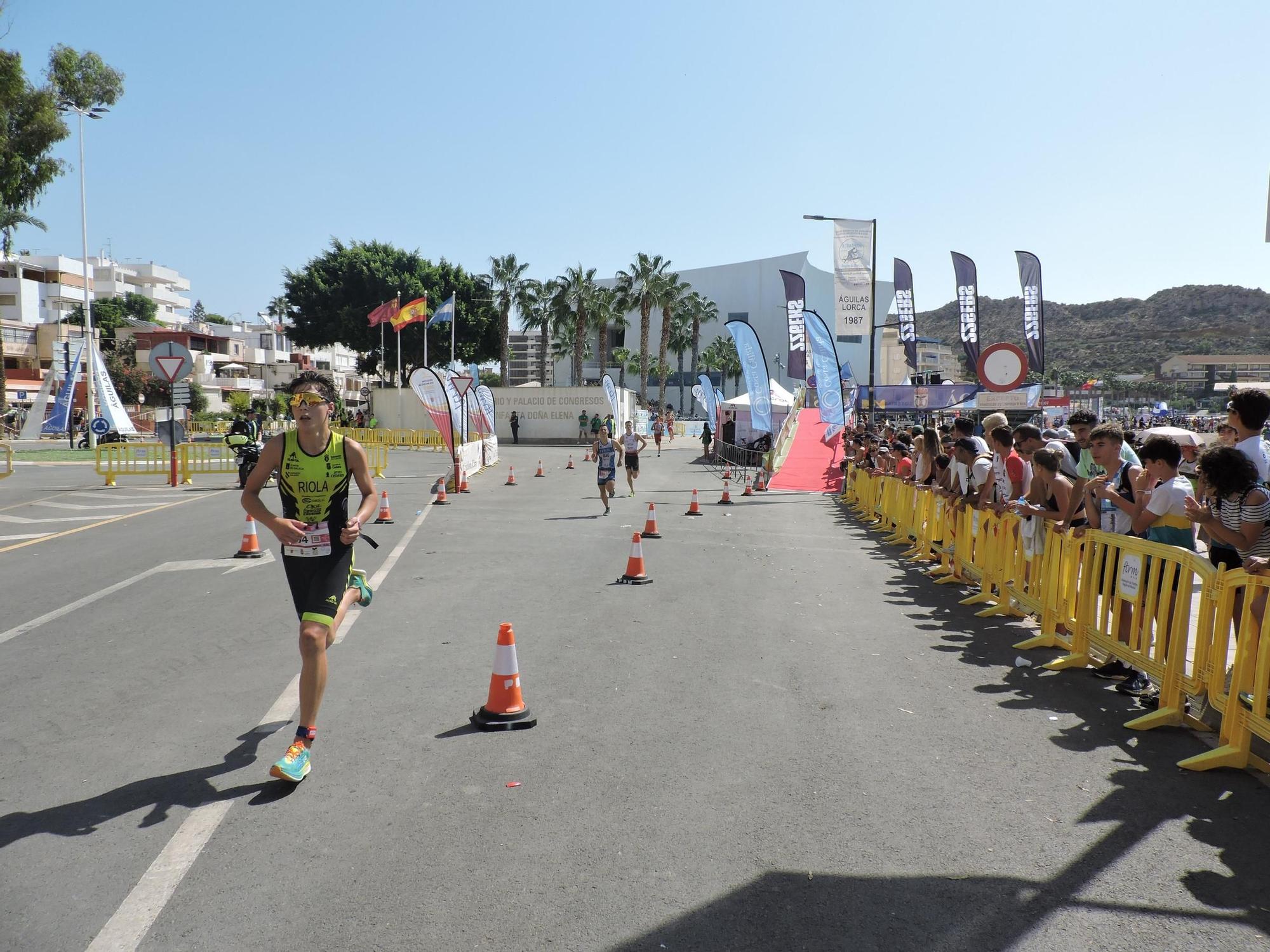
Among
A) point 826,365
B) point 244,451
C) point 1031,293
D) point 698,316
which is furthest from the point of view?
point 698,316

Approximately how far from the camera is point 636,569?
9961 mm

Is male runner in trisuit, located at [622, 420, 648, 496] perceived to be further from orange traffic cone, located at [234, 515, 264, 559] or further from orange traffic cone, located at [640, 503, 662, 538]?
orange traffic cone, located at [234, 515, 264, 559]

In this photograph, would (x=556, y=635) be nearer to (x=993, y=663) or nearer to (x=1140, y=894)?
(x=993, y=663)

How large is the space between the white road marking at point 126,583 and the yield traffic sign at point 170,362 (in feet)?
31.6

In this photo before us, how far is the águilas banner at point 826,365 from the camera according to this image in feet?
76.0

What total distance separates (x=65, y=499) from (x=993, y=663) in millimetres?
19090

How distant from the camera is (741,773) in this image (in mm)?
4406

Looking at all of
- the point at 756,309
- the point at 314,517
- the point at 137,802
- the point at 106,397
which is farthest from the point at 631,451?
the point at 756,309

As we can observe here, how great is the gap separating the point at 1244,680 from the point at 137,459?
25.6m

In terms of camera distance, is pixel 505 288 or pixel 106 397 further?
pixel 505 288

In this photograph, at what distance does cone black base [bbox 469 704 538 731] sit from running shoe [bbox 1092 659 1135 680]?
4.09 m

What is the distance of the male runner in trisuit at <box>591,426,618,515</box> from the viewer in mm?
17844

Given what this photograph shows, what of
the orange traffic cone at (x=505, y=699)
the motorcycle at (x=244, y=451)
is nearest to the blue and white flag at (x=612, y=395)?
the motorcycle at (x=244, y=451)

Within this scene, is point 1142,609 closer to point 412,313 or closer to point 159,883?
point 159,883
